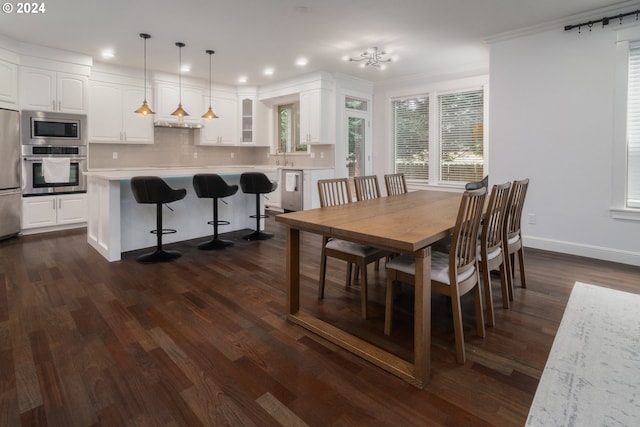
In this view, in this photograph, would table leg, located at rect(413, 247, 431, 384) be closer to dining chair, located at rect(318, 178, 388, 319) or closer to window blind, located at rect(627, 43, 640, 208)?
dining chair, located at rect(318, 178, 388, 319)

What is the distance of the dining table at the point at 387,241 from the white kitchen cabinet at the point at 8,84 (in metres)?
4.81

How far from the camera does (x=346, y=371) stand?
6.31ft

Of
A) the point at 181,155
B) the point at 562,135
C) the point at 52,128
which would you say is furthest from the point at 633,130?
the point at 52,128

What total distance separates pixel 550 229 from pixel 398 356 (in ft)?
10.9

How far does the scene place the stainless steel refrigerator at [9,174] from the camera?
4746mm

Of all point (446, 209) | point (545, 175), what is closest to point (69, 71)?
point (446, 209)

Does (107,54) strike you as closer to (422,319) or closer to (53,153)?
(53,153)

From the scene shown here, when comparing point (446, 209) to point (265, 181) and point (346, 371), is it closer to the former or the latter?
point (346, 371)

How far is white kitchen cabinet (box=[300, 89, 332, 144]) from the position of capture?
646cm

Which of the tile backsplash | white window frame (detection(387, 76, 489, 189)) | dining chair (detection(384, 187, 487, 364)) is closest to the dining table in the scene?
dining chair (detection(384, 187, 487, 364))

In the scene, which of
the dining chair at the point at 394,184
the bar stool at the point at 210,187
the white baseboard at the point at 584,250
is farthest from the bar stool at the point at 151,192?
the white baseboard at the point at 584,250

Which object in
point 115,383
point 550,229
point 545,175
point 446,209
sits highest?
point 545,175

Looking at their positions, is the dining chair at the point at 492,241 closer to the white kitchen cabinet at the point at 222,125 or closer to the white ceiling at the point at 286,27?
the white ceiling at the point at 286,27

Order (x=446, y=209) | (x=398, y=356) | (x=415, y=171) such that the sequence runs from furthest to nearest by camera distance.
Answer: (x=415, y=171) → (x=446, y=209) → (x=398, y=356)
